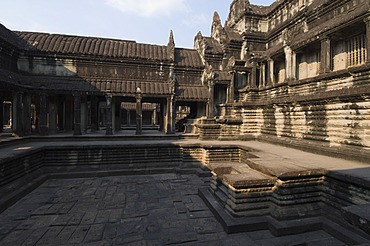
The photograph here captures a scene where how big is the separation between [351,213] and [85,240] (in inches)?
173

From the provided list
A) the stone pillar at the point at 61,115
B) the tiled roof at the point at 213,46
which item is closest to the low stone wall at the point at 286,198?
the tiled roof at the point at 213,46

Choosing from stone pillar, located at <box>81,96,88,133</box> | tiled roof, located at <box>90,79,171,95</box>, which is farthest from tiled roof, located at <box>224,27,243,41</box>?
stone pillar, located at <box>81,96,88,133</box>

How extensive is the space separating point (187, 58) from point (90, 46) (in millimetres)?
7514

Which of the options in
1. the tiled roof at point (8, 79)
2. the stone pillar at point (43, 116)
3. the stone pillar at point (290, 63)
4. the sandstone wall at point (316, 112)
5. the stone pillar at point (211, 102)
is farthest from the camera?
the stone pillar at point (211, 102)

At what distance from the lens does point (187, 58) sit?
16719 millimetres

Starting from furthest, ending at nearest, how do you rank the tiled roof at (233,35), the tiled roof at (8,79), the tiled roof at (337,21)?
the tiled roof at (233,35) → the tiled roof at (8,79) → the tiled roof at (337,21)

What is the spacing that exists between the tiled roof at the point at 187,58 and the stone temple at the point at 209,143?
0.18 meters

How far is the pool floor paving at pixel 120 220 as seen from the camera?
3.93 m

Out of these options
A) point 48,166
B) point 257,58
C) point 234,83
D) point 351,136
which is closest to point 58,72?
point 48,166

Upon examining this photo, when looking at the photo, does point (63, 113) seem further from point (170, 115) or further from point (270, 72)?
point (270, 72)

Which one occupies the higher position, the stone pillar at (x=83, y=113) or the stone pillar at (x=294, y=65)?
the stone pillar at (x=294, y=65)

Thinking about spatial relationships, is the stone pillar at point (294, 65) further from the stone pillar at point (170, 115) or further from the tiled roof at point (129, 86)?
the tiled roof at point (129, 86)

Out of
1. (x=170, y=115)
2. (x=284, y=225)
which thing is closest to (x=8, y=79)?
(x=170, y=115)

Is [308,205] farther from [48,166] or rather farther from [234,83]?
[234,83]
